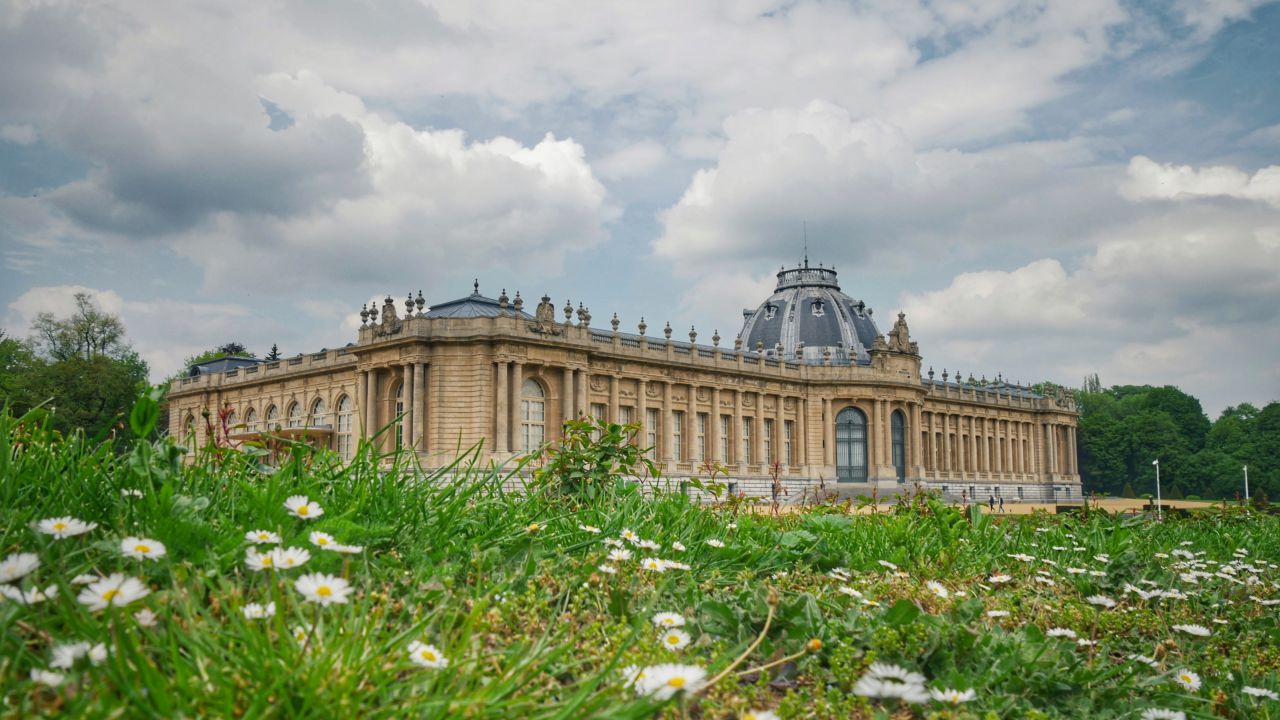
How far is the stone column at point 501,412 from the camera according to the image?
4025cm

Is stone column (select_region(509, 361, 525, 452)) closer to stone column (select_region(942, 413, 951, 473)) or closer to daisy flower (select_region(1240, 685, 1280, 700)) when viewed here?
stone column (select_region(942, 413, 951, 473))

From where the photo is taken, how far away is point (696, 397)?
1984 inches

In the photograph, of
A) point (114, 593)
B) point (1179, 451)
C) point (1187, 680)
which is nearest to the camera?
point (114, 593)

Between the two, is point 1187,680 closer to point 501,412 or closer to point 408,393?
point 501,412

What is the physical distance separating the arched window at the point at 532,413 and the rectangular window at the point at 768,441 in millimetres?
15058

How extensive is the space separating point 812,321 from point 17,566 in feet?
203

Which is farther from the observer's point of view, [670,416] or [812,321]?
[812,321]

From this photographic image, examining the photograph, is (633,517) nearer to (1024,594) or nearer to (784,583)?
(784,583)

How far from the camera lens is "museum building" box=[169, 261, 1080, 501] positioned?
134 ft

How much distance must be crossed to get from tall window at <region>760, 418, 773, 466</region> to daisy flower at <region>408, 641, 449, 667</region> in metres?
50.5

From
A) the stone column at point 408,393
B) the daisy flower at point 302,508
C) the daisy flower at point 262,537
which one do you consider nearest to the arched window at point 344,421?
the stone column at point 408,393

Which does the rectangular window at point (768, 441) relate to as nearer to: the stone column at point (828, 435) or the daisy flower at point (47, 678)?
the stone column at point (828, 435)

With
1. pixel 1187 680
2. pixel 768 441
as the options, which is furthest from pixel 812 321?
pixel 1187 680

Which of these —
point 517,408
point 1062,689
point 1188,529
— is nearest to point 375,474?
point 1062,689
